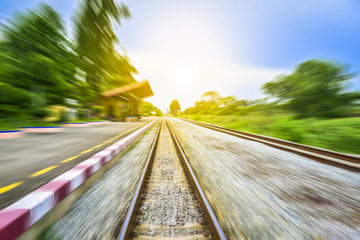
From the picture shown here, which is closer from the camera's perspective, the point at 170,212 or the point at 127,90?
the point at 170,212

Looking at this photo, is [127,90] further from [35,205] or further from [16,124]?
[35,205]

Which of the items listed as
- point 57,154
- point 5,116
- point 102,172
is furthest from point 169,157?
point 5,116

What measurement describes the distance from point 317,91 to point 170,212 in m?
16.2

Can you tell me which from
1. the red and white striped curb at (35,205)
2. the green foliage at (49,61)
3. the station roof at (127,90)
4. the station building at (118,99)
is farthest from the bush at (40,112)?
the red and white striped curb at (35,205)

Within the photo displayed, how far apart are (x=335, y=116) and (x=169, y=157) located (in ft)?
50.4

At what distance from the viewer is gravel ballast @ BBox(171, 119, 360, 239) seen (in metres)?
1.44

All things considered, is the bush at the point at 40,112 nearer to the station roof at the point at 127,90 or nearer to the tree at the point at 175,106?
the station roof at the point at 127,90

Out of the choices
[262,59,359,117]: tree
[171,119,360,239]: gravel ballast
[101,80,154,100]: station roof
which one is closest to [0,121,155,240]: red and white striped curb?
[171,119,360,239]: gravel ballast

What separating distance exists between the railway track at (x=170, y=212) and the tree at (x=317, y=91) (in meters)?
15.2

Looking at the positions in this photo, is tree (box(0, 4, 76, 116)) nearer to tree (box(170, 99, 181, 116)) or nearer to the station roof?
the station roof

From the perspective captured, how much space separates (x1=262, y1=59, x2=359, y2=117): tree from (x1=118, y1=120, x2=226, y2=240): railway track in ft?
49.7

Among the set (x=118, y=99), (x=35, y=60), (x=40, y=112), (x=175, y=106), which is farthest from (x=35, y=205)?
(x=175, y=106)

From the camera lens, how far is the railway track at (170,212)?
4.47ft

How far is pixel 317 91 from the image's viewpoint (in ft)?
37.6
